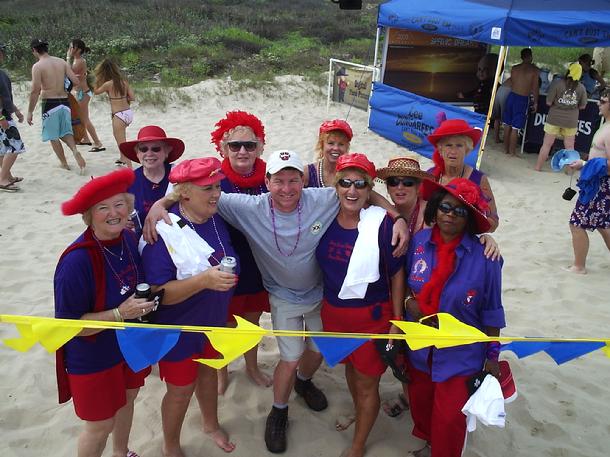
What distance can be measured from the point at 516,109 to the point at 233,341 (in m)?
8.78

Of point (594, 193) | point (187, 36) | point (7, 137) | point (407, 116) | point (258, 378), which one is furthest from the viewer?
point (187, 36)

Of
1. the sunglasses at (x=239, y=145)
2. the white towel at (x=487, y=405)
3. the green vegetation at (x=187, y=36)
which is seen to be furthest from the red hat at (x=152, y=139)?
the green vegetation at (x=187, y=36)

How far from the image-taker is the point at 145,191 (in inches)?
131

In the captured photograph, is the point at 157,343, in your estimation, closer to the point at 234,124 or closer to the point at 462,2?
the point at 234,124

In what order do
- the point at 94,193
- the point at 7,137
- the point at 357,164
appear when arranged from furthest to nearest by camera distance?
1. the point at 7,137
2. the point at 357,164
3. the point at 94,193

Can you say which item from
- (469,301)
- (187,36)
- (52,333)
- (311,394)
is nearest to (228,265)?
(52,333)

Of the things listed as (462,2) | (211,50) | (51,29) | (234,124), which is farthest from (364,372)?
(51,29)

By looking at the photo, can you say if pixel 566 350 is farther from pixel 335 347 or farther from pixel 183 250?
pixel 183 250

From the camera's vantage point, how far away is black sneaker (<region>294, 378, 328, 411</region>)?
3.45 meters

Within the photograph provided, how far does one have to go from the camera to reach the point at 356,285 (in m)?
2.66

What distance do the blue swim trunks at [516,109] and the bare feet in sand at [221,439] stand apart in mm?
8437

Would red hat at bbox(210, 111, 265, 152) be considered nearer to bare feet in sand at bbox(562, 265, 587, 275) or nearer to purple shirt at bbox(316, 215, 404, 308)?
purple shirt at bbox(316, 215, 404, 308)

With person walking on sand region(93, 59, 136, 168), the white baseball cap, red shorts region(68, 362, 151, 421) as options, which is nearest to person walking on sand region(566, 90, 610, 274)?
the white baseball cap

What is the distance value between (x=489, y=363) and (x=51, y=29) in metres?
19.5
